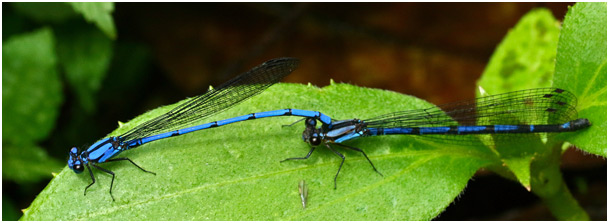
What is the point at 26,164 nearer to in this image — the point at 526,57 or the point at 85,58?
the point at 85,58

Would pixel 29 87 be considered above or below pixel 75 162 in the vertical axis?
above

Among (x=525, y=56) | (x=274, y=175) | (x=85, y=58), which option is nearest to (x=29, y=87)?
(x=85, y=58)

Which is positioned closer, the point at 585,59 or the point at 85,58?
the point at 585,59

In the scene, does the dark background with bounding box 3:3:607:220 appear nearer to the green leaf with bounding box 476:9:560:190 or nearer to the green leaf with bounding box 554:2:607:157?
the green leaf with bounding box 476:9:560:190

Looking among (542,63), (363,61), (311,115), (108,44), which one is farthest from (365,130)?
(108,44)

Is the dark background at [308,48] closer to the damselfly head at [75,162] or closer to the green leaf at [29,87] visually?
the green leaf at [29,87]

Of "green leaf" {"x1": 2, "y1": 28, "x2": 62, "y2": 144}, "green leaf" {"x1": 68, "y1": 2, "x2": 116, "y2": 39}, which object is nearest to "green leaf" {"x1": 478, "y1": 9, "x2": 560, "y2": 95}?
"green leaf" {"x1": 68, "y1": 2, "x2": 116, "y2": 39}

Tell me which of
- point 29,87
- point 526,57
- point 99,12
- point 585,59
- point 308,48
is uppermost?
point 308,48

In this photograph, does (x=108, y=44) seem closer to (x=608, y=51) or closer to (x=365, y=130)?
(x=365, y=130)
